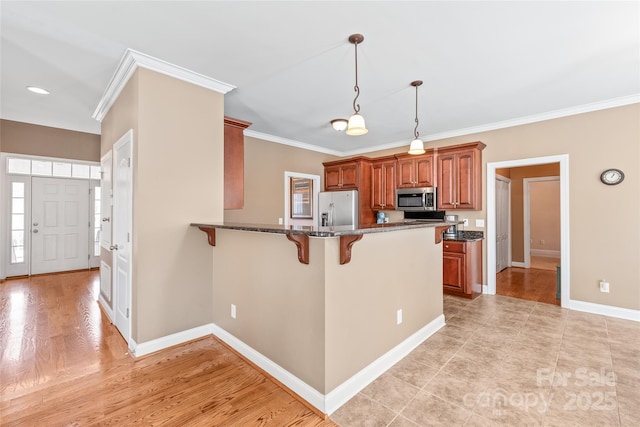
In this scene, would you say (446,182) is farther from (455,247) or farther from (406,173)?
(455,247)

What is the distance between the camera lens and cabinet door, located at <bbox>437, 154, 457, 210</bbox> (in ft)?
15.3

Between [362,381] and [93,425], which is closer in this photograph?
[93,425]

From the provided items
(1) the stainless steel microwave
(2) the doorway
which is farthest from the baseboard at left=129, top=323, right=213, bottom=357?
(2) the doorway

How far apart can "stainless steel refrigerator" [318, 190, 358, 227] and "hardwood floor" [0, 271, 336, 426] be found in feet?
11.1

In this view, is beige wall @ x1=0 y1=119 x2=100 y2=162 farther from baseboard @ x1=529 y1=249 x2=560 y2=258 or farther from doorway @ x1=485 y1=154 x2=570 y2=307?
baseboard @ x1=529 y1=249 x2=560 y2=258

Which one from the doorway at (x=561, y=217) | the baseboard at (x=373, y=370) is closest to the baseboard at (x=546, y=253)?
the doorway at (x=561, y=217)

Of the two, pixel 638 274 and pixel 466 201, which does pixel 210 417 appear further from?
pixel 638 274

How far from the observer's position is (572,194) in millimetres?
3816

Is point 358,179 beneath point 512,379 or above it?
above

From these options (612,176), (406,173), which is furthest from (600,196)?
(406,173)

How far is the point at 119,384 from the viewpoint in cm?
213

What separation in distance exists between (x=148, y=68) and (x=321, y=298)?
2.53m

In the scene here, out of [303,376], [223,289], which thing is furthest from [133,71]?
[303,376]

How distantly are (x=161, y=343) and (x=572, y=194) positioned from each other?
520 cm
